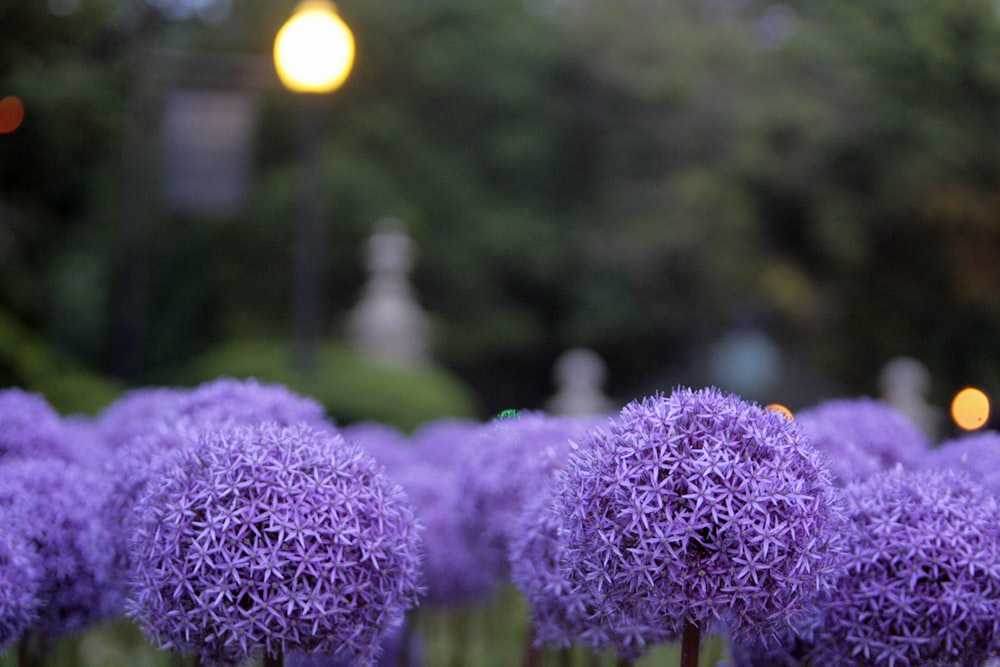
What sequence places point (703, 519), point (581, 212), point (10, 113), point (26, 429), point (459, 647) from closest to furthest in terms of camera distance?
1. point (703, 519)
2. point (26, 429)
3. point (459, 647)
4. point (10, 113)
5. point (581, 212)

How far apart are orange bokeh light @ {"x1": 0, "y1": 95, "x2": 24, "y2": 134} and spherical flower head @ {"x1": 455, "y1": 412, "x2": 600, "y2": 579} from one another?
5.80 meters

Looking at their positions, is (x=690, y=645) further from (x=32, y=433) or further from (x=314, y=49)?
(x=314, y=49)

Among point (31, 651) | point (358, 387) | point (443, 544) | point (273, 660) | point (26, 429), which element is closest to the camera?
point (273, 660)

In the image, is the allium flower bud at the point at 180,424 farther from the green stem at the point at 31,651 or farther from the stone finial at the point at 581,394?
the stone finial at the point at 581,394

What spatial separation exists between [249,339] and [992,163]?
55.6 ft

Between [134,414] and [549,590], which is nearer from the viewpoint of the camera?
[549,590]

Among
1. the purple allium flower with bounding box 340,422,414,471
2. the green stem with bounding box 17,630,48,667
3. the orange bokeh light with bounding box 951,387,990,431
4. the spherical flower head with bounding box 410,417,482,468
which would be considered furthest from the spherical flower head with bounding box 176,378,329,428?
the orange bokeh light with bounding box 951,387,990,431

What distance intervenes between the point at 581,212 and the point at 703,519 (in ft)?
88.0

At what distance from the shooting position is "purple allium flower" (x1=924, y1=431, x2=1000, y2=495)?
4152mm

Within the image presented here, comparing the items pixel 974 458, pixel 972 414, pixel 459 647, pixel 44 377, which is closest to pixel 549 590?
pixel 974 458

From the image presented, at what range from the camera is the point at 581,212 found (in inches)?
1160

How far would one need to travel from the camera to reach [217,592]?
3.14 meters

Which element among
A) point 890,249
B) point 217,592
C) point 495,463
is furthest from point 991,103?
point 217,592

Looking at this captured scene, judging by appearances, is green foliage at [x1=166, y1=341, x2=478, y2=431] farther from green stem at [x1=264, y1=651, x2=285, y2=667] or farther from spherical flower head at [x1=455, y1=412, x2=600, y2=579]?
green stem at [x1=264, y1=651, x2=285, y2=667]
